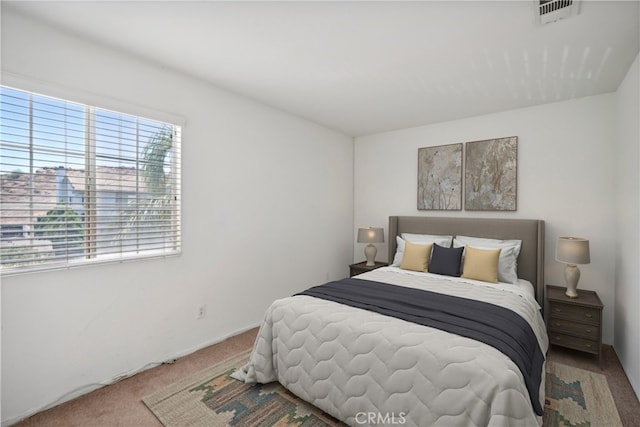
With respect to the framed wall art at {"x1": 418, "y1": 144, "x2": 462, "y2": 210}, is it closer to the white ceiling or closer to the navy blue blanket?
the white ceiling

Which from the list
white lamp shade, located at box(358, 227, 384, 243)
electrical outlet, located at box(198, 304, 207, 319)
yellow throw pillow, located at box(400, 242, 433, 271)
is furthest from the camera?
white lamp shade, located at box(358, 227, 384, 243)

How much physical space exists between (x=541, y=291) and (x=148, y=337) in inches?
149

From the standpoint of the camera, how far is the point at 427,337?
1704 mm

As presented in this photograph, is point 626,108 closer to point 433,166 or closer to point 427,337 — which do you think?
point 433,166

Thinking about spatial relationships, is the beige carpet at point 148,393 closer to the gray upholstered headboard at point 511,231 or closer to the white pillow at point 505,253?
the gray upholstered headboard at point 511,231

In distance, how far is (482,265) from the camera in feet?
9.59

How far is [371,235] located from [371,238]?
0.14 ft

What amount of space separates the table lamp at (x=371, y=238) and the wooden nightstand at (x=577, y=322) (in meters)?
1.93

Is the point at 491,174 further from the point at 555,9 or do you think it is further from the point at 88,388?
the point at 88,388

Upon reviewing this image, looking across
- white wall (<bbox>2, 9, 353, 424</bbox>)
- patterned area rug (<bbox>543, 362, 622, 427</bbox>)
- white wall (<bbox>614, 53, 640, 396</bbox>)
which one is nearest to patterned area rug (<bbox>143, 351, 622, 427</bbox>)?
patterned area rug (<bbox>543, 362, 622, 427</bbox>)

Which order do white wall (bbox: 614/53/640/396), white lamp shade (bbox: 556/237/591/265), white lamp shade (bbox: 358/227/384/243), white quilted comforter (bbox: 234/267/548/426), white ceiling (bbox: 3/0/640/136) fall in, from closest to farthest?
white quilted comforter (bbox: 234/267/548/426) → white ceiling (bbox: 3/0/640/136) → white wall (bbox: 614/53/640/396) → white lamp shade (bbox: 556/237/591/265) → white lamp shade (bbox: 358/227/384/243)

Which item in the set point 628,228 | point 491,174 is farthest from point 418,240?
point 628,228

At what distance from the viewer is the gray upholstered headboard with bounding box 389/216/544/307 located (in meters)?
3.14

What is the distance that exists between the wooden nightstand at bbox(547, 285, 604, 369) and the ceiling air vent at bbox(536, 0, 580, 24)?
232 centimetres
